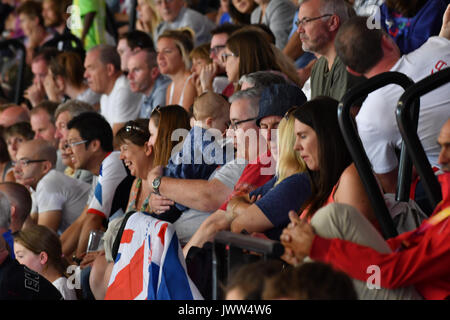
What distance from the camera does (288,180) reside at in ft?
11.3

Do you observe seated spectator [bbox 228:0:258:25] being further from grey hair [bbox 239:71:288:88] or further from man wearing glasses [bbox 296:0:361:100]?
grey hair [bbox 239:71:288:88]

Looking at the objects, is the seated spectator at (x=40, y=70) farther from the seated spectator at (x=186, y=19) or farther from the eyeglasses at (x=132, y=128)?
the eyeglasses at (x=132, y=128)

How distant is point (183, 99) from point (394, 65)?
9.23 feet

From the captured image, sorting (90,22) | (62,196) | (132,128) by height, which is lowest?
(62,196)

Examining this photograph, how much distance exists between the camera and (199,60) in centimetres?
628

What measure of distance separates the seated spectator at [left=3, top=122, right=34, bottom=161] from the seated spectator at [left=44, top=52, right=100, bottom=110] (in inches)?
31.3

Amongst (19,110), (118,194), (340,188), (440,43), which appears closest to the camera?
(340,188)

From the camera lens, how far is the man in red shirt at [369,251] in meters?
2.57

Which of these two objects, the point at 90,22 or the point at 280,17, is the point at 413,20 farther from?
the point at 90,22

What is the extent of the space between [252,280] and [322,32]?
2.90m

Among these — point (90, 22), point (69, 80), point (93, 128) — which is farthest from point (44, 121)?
point (90, 22)

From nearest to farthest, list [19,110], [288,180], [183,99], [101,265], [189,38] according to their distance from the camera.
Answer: [288,180] < [101,265] < [183,99] < [189,38] < [19,110]

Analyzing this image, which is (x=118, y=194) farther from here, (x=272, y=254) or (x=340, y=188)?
(x=272, y=254)

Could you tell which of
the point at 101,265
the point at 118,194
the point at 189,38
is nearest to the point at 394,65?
the point at 101,265
